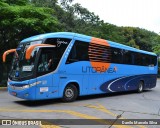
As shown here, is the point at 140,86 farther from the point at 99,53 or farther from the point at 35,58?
the point at 35,58

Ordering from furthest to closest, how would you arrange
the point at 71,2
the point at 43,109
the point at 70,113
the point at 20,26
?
the point at 71,2 → the point at 20,26 → the point at 43,109 → the point at 70,113

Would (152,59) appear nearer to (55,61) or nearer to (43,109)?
(55,61)

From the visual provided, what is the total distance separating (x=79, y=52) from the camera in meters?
13.9

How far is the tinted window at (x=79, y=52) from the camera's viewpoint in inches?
532

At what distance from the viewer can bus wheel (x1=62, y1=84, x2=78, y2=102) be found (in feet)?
44.1

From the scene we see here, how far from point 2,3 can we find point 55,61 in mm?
9649

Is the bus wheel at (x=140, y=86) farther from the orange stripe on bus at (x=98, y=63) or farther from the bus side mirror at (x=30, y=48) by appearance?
the bus side mirror at (x=30, y=48)

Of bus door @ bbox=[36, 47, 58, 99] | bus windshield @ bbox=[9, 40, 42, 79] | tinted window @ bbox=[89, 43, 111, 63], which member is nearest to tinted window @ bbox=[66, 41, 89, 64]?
tinted window @ bbox=[89, 43, 111, 63]

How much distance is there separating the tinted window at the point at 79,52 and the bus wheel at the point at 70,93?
3.91 ft

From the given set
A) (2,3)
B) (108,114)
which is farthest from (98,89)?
(2,3)

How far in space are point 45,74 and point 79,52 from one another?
2.42 metres

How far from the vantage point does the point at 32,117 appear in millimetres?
9594

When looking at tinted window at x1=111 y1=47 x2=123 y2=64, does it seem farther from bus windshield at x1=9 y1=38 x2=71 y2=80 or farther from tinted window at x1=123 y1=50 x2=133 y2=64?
bus windshield at x1=9 y1=38 x2=71 y2=80

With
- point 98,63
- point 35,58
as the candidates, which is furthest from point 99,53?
point 35,58
